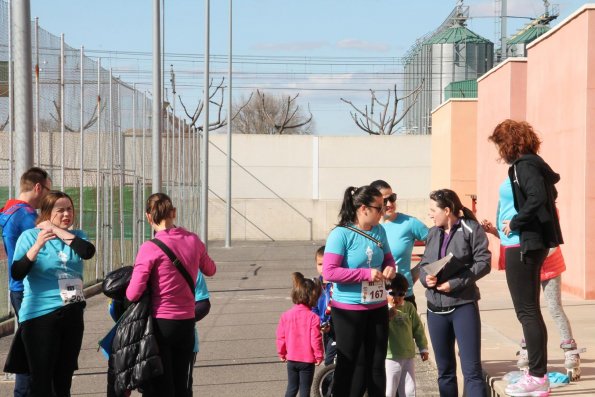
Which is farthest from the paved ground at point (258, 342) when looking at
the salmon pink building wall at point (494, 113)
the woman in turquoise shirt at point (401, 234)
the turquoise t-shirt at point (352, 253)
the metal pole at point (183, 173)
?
the metal pole at point (183, 173)

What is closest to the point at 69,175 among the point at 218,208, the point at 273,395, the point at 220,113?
the point at 273,395

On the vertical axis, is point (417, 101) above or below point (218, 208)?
above

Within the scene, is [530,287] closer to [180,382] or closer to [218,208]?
[180,382]

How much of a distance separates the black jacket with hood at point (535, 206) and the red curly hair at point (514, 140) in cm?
12

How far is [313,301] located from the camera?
27.6 feet

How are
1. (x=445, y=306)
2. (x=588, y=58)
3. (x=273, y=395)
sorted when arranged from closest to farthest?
(x=445, y=306)
(x=273, y=395)
(x=588, y=58)

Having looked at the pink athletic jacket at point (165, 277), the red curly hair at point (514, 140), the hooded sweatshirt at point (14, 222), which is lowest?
the pink athletic jacket at point (165, 277)

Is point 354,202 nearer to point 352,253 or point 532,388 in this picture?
point 352,253

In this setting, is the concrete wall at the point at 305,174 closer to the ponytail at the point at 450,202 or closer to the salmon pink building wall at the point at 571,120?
the salmon pink building wall at the point at 571,120

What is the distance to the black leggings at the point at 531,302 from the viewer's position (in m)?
7.90

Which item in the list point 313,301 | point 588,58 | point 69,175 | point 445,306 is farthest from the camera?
point 69,175

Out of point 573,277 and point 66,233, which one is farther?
point 573,277

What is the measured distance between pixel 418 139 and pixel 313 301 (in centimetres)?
4182

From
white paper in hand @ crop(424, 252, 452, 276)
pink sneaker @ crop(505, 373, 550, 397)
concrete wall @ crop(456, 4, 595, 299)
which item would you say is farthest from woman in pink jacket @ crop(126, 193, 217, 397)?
concrete wall @ crop(456, 4, 595, 299)
